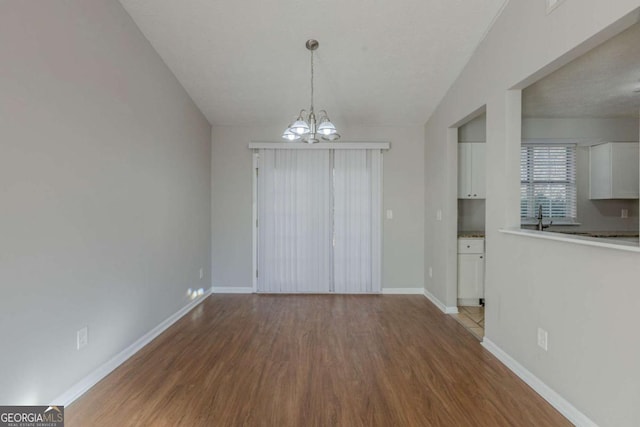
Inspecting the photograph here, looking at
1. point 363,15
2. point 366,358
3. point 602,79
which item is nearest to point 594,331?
point 366,358


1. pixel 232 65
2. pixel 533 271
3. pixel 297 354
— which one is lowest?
pixel 297 354

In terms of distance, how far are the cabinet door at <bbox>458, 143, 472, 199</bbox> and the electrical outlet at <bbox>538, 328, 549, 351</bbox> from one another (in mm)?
2237

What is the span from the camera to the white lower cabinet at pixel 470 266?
12.5ft

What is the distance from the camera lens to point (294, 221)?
452 cm

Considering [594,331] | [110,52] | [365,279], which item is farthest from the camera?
[365,279]

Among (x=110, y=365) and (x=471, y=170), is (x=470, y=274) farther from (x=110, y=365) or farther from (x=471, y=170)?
(x=110, y=365)

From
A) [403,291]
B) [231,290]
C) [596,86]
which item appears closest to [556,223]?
[596,86]

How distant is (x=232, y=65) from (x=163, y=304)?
8.83 feet

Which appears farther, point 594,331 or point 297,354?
point 297,354

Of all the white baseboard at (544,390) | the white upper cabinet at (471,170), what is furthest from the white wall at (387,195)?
the white baseboard at (544,390)

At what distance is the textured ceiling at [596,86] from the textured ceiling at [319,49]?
0.87 m

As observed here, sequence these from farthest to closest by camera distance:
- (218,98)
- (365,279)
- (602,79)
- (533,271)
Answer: (365,279) → (218,98) → (602,79) → (533,271)

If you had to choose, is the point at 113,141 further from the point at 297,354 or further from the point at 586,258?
the point at 586,258

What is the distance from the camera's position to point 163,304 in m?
3.22
